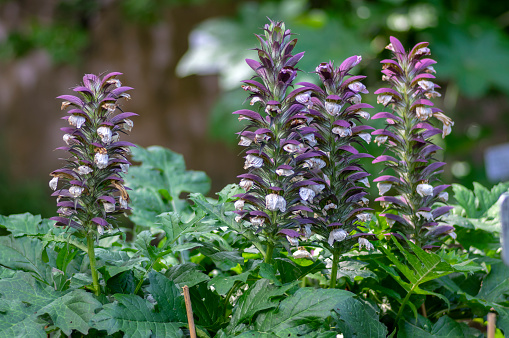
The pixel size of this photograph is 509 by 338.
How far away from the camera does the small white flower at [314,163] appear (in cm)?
92

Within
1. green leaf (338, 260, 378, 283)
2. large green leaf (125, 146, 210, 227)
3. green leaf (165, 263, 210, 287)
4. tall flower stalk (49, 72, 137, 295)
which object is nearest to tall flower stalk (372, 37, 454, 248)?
green leaf (338, 260, 378, 283)

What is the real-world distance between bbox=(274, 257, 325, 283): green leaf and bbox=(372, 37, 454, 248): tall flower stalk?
0.17 metres

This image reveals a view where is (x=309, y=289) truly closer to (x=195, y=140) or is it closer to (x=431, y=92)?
(x=431, y=92)

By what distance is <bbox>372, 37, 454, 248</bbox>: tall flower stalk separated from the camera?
100cm

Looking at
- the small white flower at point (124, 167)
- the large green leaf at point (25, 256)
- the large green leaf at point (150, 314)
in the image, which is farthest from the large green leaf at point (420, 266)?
the large green leaf at point (25, 256)

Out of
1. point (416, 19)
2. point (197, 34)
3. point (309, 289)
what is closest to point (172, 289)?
point (309, 289)

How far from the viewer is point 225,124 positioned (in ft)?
11.8

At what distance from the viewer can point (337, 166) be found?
0.97 m

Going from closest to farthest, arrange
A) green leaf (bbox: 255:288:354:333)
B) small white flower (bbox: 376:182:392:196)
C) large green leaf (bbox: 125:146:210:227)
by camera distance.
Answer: green leaf (bbox: 255:288:354:333) < small white flower (bbox: 376:182:392:196) < large green leaf (bbox: 125:146:210:227)

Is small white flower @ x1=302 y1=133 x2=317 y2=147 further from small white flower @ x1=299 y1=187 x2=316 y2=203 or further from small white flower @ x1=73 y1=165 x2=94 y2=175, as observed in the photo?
small white flower @ x1=73 y1=165 x2=94 y2=175

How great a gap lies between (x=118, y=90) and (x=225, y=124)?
104 inches

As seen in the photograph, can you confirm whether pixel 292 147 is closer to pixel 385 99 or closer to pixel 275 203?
pixel 275 203

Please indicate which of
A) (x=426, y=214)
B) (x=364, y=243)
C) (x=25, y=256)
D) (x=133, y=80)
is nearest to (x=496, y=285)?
(x=426, y=214)

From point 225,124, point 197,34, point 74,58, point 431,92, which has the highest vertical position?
point 74,58
